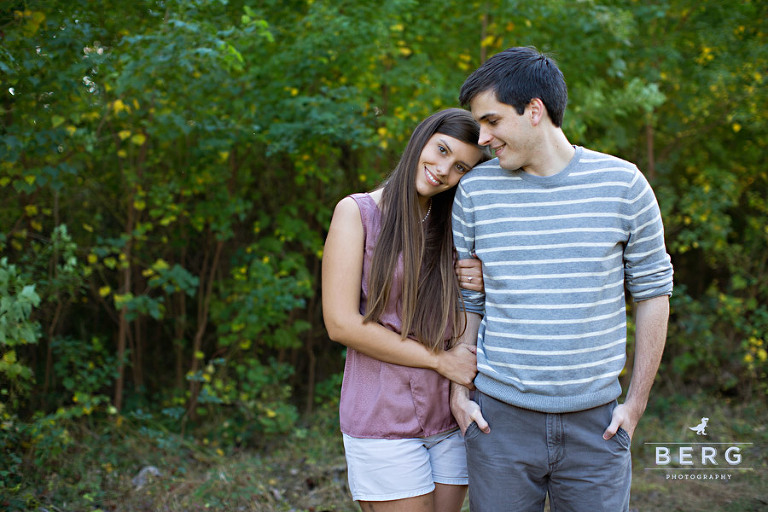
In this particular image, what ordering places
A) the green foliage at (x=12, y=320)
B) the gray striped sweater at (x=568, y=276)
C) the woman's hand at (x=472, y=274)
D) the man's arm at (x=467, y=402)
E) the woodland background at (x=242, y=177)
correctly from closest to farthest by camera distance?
the gray striped sweater at (x=568, y=276) → the man's arm at (x=467, y=402) → the woman's hand at (x=472, y=274) → the green foliage at (x=12, y=320) → the woodland background at (x=242, y=177)

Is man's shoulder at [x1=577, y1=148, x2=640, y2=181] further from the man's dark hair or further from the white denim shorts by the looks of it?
the white denim shorts

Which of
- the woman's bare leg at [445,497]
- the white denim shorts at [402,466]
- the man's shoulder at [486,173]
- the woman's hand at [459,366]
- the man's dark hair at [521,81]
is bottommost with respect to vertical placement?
the woman's bare leg at [445,497]

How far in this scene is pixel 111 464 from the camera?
3881 mm

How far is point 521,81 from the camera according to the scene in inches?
72.8

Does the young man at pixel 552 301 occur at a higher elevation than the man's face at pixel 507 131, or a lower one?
lower

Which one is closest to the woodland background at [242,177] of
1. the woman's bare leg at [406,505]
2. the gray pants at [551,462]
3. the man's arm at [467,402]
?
the woman's bare leg at [406,505]

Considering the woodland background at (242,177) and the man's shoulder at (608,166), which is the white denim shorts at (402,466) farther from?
the woodland background at (242,177)

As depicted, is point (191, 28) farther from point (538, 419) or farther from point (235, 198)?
point (538, 419)

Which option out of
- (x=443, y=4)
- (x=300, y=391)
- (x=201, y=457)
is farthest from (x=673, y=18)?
(x=201, y=457)

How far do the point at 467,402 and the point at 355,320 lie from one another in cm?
43

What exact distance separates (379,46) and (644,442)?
11.0ft

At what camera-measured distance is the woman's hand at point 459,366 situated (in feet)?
6.50

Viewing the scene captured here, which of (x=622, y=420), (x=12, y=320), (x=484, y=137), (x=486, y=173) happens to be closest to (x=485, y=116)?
(x=484, y=137)

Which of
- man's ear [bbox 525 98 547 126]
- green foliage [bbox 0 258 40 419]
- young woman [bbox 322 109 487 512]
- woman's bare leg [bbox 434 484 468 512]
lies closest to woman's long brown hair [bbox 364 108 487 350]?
young woman [bbox 322 109 487 512]
